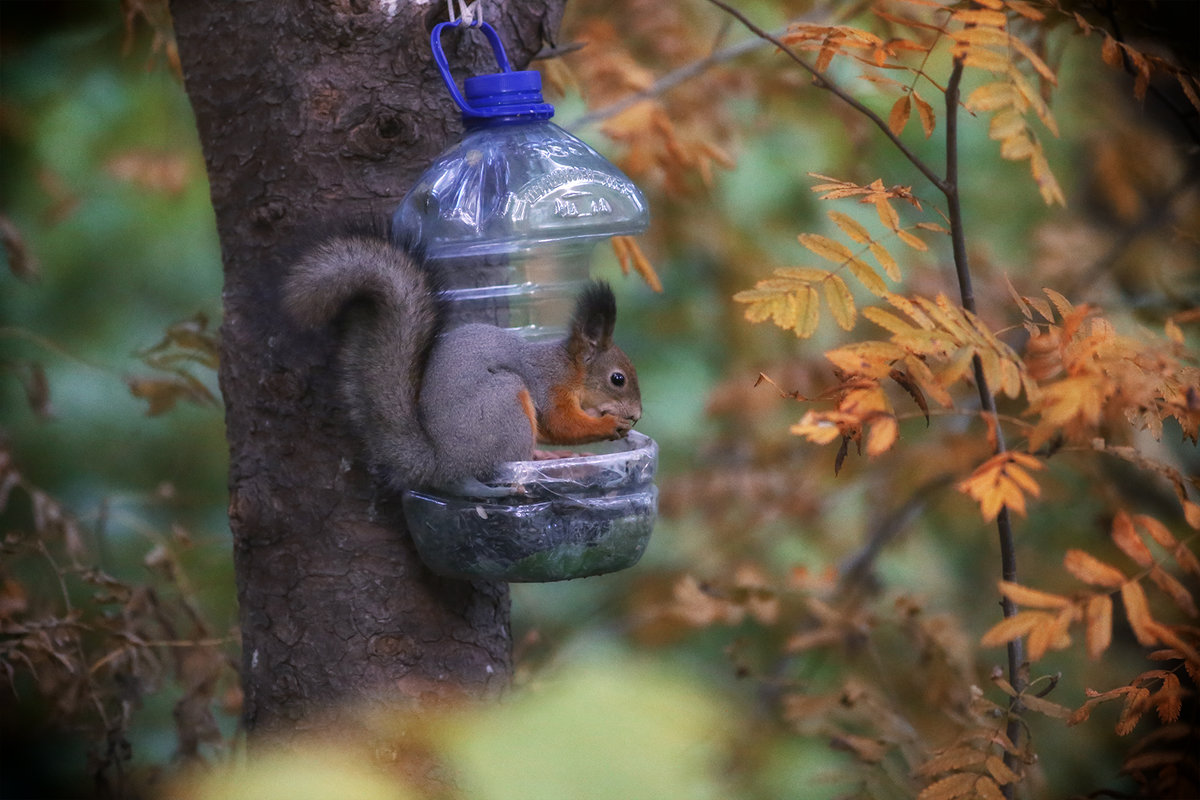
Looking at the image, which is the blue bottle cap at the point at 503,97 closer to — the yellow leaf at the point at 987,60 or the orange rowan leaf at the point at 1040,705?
the yellow leaf at the point at 987,60

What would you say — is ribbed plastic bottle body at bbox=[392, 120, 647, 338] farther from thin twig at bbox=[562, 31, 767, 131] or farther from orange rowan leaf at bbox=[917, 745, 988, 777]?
orange rowan leaf at bbox=[917, 745, 988, 777]

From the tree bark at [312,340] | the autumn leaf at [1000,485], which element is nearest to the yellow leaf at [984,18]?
the autumn leaf at [1000,485]

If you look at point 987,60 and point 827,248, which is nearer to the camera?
point 987,60

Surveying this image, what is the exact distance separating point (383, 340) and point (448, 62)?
0.40 meters

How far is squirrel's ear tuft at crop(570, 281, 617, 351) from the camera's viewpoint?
1.46 m

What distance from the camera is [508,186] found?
54.2 inches

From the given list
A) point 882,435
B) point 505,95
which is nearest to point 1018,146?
point 882,435

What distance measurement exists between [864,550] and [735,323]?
0.70 meters

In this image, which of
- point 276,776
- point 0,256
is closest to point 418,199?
point 276,776

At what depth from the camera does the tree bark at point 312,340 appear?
1394 mm

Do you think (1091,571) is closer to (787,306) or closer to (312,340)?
(787,306)

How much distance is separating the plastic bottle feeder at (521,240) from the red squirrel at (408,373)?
0.04 meters

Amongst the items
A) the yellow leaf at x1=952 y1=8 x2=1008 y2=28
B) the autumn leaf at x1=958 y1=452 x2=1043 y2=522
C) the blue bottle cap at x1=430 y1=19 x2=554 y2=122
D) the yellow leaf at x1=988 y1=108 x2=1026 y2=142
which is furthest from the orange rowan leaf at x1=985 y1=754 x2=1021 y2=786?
the blue bottle cap at x1=430 y1=19 x2=554 y2=122

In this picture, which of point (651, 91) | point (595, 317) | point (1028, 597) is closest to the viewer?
point (1028, 597)
